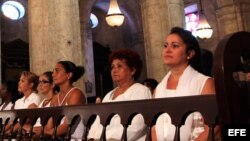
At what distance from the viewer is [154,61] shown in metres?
8.59

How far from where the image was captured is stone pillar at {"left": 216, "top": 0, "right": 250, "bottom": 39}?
→ 46.5 ft

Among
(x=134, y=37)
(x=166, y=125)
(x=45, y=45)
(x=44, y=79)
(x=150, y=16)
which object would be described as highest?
(x=134, y=37)

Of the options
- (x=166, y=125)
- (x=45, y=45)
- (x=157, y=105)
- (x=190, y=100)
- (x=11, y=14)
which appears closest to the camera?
(x=190, y=100)

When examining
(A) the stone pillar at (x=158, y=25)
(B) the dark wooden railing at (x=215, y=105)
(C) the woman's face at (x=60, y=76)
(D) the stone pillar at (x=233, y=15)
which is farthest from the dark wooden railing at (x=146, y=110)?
(D) the stone pillar at (x=233, y=15)

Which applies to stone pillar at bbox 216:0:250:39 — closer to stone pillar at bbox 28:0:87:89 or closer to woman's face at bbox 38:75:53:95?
stone pillar at bbox 28:0:87:89

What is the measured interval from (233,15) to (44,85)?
1123 centimetres

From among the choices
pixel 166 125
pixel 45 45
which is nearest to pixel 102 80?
pixel 45 45

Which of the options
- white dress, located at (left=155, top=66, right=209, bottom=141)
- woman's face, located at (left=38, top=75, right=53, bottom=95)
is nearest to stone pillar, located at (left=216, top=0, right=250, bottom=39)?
woman's face, located at (left=38, top=75, right=53, bottom=95)

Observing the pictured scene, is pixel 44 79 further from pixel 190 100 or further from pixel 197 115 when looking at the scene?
pixel 190 100

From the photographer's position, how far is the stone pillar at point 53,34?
21.1ft

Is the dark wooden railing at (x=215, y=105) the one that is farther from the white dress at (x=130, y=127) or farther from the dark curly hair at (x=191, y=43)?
the dark curly hair at (x=191, y=43)

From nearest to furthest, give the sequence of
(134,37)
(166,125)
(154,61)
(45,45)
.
Result: (166,125), (45,45), (154,61), (134,37)

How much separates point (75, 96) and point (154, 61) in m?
5.02

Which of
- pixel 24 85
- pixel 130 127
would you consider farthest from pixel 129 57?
pixel 24 85
